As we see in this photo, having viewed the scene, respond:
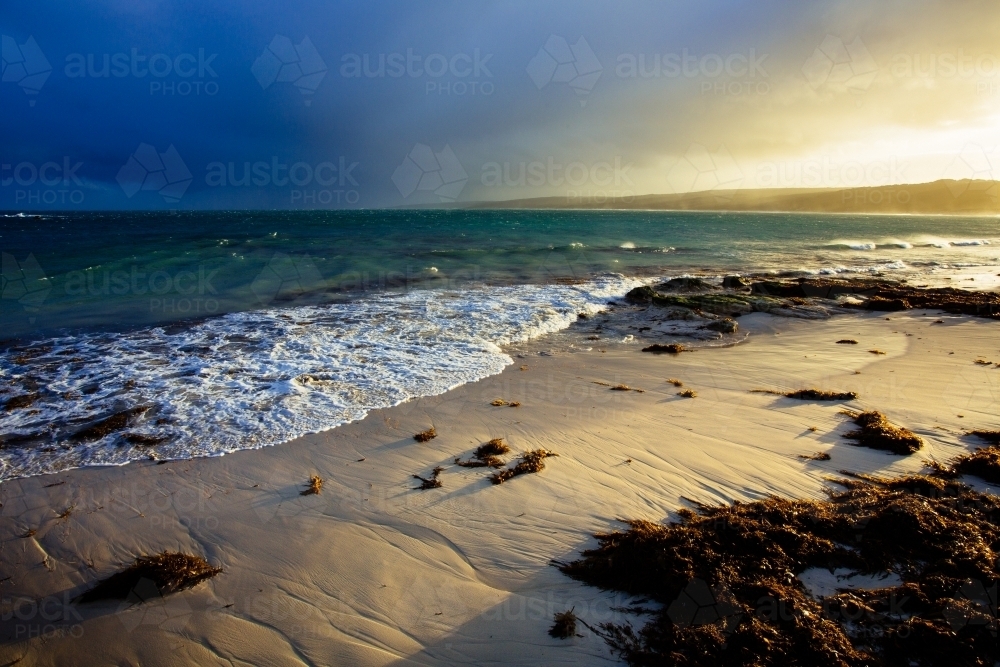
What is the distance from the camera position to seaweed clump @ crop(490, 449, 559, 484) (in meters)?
4.40

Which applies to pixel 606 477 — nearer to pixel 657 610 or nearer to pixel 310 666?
pixel 657 610

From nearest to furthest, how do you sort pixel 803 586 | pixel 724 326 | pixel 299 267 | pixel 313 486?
pixel 803 586 < pixel 313 486 < pixel 724 326 < pixel 299 267

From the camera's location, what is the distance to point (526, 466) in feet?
14.9

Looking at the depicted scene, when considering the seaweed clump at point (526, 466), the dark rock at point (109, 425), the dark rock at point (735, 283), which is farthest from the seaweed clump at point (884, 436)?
the dark rock at point (735, 283)

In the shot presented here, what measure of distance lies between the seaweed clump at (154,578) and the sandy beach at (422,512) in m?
0.08

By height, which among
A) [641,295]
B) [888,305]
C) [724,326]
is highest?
[641,295]

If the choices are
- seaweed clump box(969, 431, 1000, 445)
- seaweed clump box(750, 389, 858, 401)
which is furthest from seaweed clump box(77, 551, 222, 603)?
seaweed clump box(969, 431, 1000, 445)

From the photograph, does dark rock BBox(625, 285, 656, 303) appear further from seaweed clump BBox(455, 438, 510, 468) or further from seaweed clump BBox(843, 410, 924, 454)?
seaweed clump BBox(455, 438, 510, 468)

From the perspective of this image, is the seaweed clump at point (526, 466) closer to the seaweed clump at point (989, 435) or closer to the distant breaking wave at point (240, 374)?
the distant breaking wave at point (240, 374)

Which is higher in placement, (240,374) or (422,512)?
(240,374)

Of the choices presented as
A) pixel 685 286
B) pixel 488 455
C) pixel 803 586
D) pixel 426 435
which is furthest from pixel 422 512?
pixel 685 286

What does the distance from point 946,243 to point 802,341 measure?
4264 cm

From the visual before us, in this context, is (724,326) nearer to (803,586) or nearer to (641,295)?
(641,295)

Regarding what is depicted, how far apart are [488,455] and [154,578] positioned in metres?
2.78
